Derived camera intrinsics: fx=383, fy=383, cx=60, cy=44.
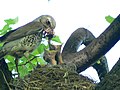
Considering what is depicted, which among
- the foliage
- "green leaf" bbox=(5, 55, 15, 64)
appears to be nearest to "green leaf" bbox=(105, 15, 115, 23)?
the foliage

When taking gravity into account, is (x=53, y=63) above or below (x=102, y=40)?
below

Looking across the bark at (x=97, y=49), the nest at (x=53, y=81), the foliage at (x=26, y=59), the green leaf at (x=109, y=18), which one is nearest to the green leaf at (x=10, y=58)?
the foliage at (x=26, y=59)

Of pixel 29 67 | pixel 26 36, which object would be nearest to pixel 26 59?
pixel 29 67

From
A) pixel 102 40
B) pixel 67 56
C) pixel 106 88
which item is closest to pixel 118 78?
pixel 106 88

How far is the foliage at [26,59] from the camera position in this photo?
15.7 ft

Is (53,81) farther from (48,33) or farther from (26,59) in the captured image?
(48,33)

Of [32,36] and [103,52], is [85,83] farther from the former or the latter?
[32,36]

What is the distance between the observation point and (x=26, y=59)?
16.3ft

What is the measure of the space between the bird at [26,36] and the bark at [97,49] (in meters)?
0.49

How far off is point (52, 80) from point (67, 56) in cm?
94

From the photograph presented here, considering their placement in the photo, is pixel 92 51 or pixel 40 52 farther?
pixel 40 52

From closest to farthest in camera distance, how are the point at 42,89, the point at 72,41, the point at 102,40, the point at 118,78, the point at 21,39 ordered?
the point at 118,78 < the point at 42,89 < the point at 102,40 < the point at 21,39 < the point at 72,41

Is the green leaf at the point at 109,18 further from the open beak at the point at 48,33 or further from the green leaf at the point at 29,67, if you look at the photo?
the green leaf at the point at 29,67

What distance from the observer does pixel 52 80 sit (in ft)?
13.8
